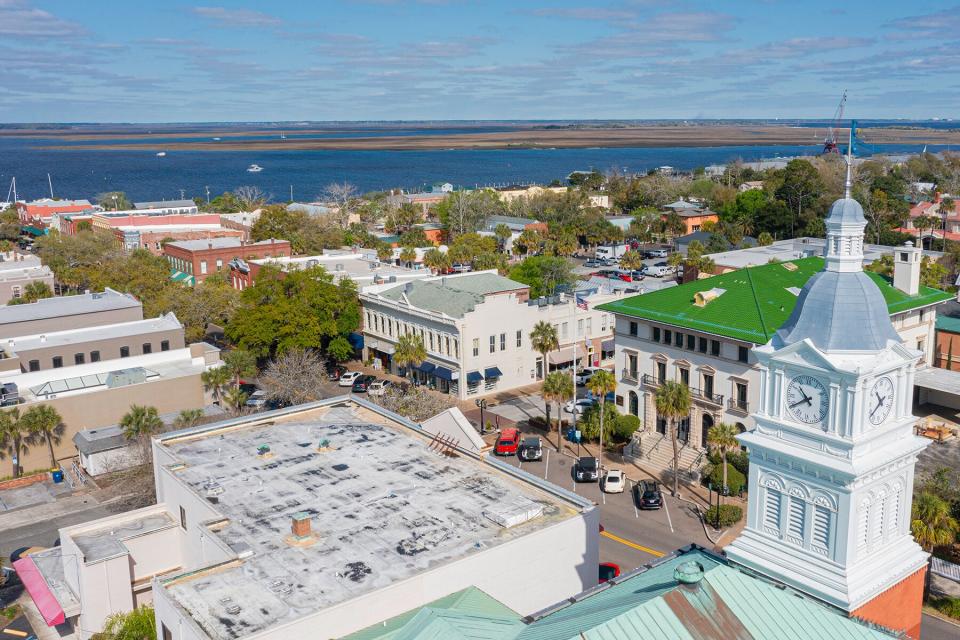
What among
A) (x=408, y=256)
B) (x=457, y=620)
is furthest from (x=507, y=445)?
(x=408, y=256)

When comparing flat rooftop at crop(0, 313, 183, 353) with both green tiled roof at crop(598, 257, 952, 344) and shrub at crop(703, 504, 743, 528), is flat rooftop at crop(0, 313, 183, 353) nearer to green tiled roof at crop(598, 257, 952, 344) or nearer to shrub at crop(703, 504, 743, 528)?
green tiled roof at crop(598, 257, 952, 344)

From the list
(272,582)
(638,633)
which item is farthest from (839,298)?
(272,582)

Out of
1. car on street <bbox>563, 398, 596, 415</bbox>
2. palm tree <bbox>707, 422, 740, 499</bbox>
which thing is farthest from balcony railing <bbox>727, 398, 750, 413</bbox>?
car on street <bbox>563, 398, 596, 415</bbox>

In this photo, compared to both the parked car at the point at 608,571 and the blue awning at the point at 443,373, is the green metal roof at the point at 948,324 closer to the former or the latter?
the blue awning at the point at 443,373

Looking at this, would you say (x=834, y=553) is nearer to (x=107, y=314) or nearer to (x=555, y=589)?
(x=555, y=589)

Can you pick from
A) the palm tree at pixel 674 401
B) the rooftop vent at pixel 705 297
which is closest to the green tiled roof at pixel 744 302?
the rooftop vent at pixel 705 297

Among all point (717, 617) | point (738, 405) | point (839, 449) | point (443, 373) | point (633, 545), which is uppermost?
point (839, 449)

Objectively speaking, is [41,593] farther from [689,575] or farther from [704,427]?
[704,427]
